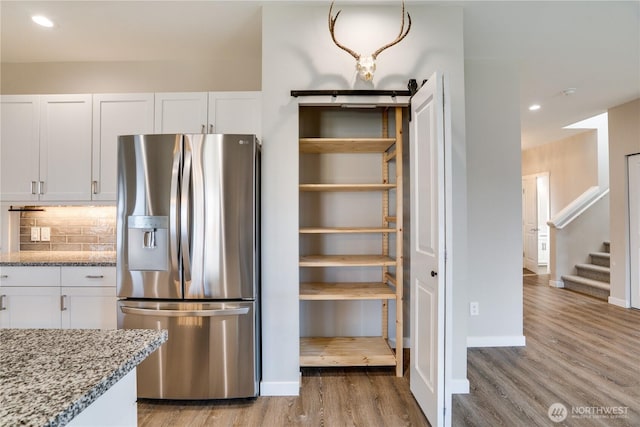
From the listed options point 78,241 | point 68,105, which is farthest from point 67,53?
point 78,241

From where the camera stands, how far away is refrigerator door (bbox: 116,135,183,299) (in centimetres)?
208

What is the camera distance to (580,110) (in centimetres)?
452

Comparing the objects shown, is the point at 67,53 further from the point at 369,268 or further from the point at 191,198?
the point at 369,268

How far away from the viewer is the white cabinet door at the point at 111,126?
2.71 m

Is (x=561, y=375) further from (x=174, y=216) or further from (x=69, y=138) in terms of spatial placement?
(x=69, y=138)

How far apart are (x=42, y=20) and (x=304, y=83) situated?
2.14 metres

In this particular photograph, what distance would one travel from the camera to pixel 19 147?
2.74 meters

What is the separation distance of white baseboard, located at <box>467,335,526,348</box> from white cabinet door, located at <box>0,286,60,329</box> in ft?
11.8

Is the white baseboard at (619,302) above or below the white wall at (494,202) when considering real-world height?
below

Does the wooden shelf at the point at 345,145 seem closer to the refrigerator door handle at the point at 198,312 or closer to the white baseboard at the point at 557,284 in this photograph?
the refrigerator door handle at the point at 198,312

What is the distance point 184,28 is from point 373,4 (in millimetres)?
1507

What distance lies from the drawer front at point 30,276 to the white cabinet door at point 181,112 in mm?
1379

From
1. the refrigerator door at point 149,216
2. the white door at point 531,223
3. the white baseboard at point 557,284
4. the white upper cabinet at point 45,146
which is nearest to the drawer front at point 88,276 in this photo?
the refrigerator door at point 149,216

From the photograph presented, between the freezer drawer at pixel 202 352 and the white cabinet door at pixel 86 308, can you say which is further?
the white cabinet door at pixel 86 308
